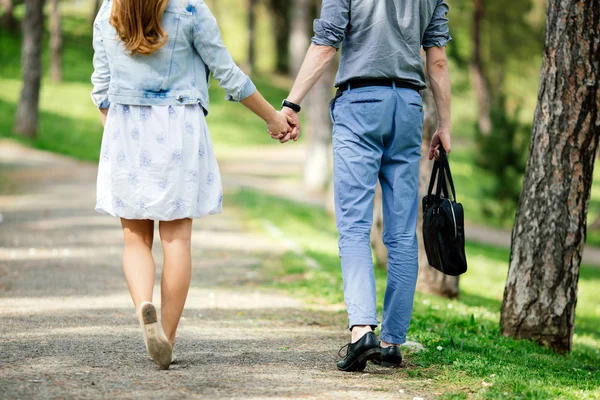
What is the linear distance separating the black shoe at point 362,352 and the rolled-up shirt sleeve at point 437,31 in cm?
164

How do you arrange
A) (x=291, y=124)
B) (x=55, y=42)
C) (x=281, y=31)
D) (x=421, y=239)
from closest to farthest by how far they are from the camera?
(x=291, y=124)
(x=421, y=239)
(x=55, y=42)
(x=281, y=31)

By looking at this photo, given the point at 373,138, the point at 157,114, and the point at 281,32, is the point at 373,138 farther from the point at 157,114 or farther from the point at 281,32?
the point at 281,32

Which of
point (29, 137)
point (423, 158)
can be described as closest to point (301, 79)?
point (423, 158)

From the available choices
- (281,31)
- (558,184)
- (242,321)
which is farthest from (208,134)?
(281,31)

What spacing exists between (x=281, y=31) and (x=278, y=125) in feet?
148

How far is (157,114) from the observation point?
4.28m

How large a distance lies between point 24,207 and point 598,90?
1018 centimetres

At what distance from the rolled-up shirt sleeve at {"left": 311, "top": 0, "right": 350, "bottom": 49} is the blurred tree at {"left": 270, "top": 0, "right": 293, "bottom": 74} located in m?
44.0

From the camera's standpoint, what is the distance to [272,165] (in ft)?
90.8

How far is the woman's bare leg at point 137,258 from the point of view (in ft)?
14.4

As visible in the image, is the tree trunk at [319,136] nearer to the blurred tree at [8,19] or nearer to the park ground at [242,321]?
the park ground at [242,321]

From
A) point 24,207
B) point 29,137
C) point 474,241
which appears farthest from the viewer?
point 29,137

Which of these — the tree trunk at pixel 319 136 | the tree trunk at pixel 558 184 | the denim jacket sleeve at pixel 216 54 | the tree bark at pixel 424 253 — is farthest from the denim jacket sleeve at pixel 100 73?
the tree trunk at pixel 319 136

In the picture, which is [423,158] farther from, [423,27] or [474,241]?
[474,241]
